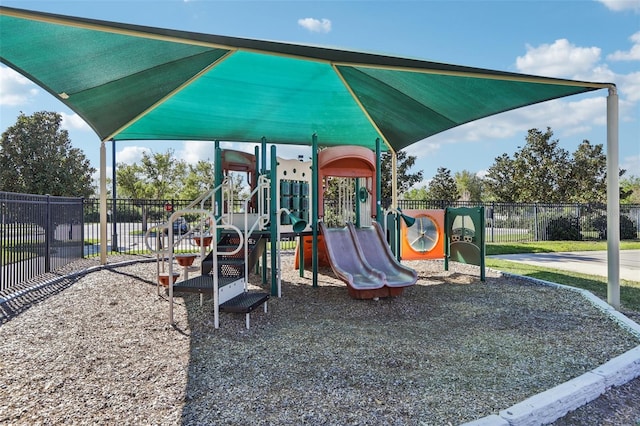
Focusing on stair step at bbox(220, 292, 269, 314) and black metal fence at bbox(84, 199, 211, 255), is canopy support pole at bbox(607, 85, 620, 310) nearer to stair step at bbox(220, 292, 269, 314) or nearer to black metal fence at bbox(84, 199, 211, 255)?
stair step at bbox(220, 292, 269, 314)

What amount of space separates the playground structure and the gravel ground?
435mm

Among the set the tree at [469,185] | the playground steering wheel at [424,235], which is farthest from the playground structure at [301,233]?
the tree at [469,185]

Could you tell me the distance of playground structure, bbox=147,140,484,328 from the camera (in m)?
5.44

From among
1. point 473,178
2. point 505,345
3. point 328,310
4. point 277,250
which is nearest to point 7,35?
point 277,250

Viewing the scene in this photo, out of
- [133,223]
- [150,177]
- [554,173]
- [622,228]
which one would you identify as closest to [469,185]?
[554,173]

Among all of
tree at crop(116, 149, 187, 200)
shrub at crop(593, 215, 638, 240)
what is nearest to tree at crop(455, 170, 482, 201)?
shrub at crop(593, 215, 638, 240)

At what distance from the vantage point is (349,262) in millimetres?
6832

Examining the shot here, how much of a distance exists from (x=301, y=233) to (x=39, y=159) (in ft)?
69.5

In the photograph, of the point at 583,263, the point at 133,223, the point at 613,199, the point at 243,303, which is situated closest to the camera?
the point at 243,303

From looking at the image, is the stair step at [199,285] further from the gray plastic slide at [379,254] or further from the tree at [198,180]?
the tree at [198,180]

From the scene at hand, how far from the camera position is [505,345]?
3973 millimetres

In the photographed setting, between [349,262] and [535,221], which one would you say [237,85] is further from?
[535,221]

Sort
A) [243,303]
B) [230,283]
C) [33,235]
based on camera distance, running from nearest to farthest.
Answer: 1. [243,303]
2. [230,283]
3. [33,235]

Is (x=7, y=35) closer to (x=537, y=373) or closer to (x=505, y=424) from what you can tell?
(x=505, y=424)
